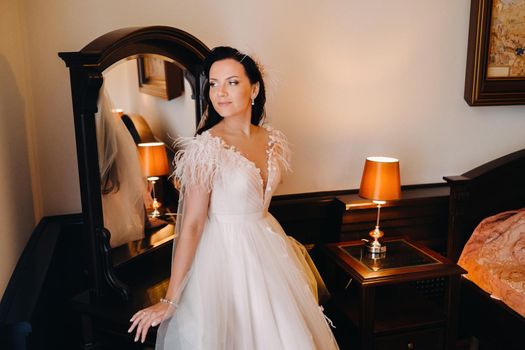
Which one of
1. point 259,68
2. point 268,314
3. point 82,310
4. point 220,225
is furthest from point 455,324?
point 82,310

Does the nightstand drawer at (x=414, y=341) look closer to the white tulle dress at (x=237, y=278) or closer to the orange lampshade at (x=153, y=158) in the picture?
the white tulle dress at (x=237, y=278)

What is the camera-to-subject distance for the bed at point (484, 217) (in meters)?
2.05

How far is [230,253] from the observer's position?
141cm

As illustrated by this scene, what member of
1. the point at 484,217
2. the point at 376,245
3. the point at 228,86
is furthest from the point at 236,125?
the point at 484,217

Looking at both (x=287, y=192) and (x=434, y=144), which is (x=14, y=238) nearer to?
(x=287, y=192)

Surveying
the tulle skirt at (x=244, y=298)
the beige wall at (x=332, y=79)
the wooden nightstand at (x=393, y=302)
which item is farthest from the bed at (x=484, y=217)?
the tulle skirt at (x=244, y=298)

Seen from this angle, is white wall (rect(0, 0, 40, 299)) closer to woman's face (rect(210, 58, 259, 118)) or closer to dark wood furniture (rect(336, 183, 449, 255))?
woman's face (rect(210, 58, 259, 118))

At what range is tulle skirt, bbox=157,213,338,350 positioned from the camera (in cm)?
128

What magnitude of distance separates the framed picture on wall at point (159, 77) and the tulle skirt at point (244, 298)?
575 mm

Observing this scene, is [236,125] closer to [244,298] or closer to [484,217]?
[244,298]

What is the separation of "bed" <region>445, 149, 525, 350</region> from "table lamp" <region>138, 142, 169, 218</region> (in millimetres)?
1410

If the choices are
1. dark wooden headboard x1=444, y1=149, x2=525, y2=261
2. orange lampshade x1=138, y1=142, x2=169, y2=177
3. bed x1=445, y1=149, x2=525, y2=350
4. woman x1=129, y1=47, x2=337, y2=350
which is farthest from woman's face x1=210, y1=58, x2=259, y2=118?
dark wooden headboard x1=444, y1=149, x2=525, y2=261

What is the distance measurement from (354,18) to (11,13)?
147cm

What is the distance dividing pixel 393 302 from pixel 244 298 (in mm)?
1053
